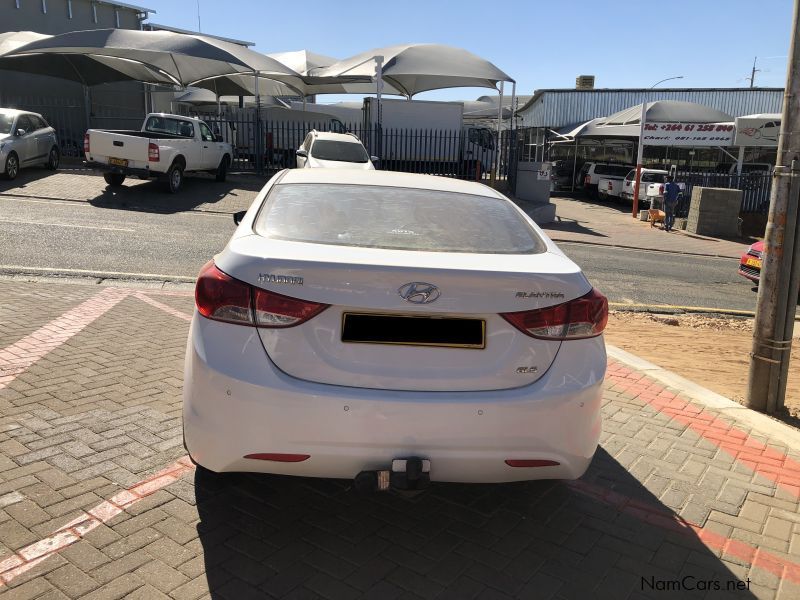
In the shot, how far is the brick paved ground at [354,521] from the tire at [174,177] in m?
12.3

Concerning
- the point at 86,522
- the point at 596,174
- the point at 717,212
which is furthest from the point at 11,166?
the point at 596,174

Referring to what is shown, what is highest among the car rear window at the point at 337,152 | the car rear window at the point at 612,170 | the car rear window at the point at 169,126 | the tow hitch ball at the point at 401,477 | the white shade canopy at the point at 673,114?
the white shade canopy at the point at 673,114

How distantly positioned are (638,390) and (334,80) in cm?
2701

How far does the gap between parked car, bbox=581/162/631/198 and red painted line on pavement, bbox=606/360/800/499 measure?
2632cm

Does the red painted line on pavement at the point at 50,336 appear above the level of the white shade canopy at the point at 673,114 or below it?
below

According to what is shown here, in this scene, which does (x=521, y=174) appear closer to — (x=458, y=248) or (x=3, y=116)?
(x=3, y=116)

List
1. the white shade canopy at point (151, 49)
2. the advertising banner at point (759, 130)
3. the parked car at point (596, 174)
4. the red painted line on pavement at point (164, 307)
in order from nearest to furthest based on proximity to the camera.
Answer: the red painted line on pavement at point (164, 307) < the advertising banner at point (759, 130) < the white shade canopy at point (151, 49) < the parked car at point (596, 174)

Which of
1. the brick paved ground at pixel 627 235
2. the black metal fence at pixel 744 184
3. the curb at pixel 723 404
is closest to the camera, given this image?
the curb at pixel 723 404

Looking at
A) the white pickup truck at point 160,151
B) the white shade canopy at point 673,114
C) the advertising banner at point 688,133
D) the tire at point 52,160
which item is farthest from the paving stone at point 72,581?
the white shade canopy at point 673,114

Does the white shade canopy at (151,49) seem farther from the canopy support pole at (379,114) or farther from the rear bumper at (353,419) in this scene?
the rear bumper at (353,419)

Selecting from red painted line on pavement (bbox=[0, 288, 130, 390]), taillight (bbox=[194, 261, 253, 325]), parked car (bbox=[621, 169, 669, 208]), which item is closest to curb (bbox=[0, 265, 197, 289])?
red painted line on pavement (bbox=[0, 288, 130, 390])

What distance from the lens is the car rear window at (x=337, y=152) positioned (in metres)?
17.6

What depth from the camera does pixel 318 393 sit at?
2.86 metres

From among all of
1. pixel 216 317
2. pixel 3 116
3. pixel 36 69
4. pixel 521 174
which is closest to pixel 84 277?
pixel 216 317
